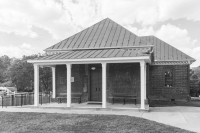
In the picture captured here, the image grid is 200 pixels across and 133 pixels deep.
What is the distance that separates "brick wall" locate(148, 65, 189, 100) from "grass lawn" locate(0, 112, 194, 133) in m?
11.3

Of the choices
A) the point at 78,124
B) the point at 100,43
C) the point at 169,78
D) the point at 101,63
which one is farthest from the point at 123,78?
the point at 169,78

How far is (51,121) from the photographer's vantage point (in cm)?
959

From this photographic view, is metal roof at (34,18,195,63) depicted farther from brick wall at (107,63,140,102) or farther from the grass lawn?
the grass lawn

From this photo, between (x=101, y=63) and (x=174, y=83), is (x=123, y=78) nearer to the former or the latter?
(x=101, y=63)

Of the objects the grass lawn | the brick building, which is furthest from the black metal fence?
the grass lawn

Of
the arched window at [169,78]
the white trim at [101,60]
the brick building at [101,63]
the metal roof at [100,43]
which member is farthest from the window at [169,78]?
the white trim at [101,60]

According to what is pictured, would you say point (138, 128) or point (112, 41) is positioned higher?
point (112, 41)

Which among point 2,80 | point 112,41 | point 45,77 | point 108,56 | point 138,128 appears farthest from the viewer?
point 2,80

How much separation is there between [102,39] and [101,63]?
146 inches

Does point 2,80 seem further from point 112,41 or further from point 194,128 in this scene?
point 194,128

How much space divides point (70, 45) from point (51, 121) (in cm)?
769

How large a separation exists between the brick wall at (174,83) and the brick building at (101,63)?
17cm

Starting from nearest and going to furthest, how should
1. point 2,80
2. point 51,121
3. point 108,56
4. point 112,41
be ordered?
1. point 51,121
2. point 108,56
3. point 112,41
4. point 2,80

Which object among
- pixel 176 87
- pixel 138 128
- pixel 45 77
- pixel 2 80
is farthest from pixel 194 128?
pixel 2 80
